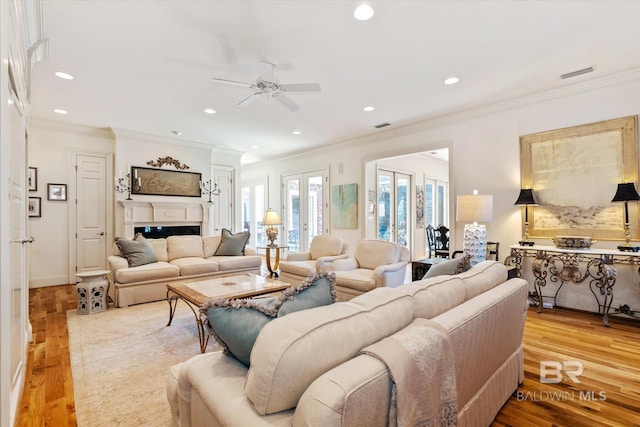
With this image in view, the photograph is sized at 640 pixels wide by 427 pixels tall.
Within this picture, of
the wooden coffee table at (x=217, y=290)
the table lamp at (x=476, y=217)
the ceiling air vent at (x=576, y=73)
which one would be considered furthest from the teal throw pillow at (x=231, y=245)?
the ceiling air vent at (x=576, y=73)

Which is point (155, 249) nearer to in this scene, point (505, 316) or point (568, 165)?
point (505, 316)

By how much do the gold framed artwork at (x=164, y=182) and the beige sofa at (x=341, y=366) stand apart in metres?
5.35

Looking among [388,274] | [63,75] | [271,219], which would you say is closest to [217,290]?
[388,274]

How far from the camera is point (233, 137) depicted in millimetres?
6098

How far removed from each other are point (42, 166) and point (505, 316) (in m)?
6.82

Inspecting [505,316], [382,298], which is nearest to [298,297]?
[382,298]

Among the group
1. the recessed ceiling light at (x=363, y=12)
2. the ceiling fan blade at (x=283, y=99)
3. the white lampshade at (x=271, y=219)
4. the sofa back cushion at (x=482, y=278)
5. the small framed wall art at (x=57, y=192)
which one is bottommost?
the sofa back cushion at (x=482, y=278)

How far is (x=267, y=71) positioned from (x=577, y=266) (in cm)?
401

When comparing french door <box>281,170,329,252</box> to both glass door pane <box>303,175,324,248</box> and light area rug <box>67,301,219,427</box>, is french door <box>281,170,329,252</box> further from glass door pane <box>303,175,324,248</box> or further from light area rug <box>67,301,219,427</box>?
light area rug <box>67,301,219,427</box>

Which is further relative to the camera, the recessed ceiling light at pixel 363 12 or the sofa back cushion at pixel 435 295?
the recessed ceiling light at pixel 363 12

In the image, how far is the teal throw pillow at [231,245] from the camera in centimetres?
528

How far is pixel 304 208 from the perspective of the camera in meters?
7.52

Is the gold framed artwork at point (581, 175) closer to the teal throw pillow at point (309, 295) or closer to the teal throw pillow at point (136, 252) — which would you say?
the teal throw pillow at point (309, 295)

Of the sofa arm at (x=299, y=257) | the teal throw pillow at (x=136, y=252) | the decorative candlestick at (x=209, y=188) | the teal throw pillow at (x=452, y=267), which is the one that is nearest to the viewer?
the teal throw pillow at (x=452, y=267)
